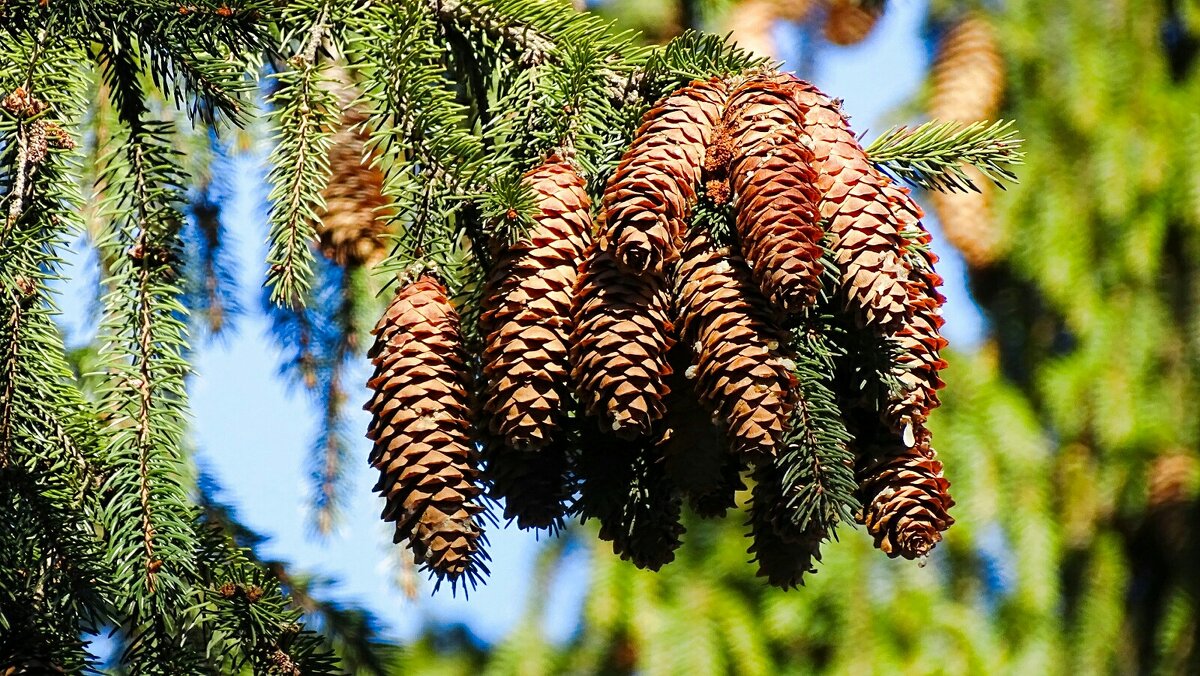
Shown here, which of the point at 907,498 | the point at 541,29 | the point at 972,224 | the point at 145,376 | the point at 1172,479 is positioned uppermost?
the point at 972,224

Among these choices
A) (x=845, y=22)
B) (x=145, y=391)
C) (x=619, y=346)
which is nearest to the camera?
(x=619, y=346)

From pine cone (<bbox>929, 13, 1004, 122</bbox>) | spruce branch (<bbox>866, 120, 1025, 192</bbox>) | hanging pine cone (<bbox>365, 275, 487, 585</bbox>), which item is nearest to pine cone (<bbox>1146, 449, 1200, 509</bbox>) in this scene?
pine cone (<bbox>929, 13, 1004, 122</bbox>)

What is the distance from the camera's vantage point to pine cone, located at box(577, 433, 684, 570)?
81cm

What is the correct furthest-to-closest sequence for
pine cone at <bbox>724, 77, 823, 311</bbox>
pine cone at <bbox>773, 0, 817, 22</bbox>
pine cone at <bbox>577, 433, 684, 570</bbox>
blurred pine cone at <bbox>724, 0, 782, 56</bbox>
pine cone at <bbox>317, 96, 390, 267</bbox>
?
pine cone at <bbox>773, 0, 817, 22</bbox>
blurred pine cone at <bbox>724, 0, 782, 56</bbox>
pine cone at <bbox>317, 96, 390, 267</bbox>
pine cone at <bbox>577, 433, 684, 570</bbox>
pine cone at <bbox>724, 77, 823, 311</bbox>

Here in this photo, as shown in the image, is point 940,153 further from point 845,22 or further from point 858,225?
point 845,22

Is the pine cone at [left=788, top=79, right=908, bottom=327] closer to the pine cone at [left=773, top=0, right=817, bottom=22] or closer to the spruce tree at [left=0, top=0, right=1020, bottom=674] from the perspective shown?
the spruce tree at [left=0, top=0, right=1020, bottom=674]

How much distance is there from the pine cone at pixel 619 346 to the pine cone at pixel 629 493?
78 millimetres

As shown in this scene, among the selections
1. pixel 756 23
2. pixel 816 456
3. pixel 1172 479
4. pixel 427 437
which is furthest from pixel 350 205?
pixel 1172 479

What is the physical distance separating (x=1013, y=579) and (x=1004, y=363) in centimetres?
50

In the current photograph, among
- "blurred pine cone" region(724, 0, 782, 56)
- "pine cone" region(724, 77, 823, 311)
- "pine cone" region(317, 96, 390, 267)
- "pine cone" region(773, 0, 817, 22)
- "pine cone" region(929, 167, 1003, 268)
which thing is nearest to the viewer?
"pine cone" region(724, 77, 823, 311)

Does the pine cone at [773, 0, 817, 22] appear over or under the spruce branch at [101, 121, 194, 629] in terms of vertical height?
over

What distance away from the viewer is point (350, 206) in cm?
145

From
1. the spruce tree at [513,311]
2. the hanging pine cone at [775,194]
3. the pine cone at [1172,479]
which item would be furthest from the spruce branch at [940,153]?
the pine cone at [1172,479]

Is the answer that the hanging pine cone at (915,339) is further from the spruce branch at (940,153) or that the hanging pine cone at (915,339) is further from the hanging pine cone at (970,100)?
the hanging pine cone at (970,100)
